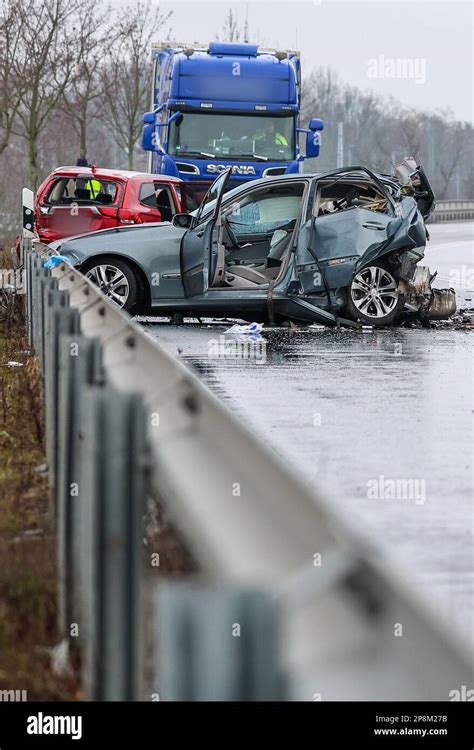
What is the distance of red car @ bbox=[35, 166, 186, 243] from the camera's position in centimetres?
2006

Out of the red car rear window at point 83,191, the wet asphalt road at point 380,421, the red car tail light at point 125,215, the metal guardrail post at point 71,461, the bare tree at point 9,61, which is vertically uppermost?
the bare tree at point 9,61

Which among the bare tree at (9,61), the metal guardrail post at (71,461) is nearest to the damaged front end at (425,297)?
the metal guardrail post at (71,461)

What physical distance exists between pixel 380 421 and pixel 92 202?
11.6m

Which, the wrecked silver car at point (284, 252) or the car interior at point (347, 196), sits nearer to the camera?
the wrecked silver car at point (284, 252)

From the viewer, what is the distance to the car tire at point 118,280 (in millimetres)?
16078

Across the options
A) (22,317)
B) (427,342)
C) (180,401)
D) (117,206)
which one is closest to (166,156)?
(117,206)

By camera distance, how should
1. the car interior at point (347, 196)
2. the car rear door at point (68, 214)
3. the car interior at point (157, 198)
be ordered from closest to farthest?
the car interior at point (347, 196) < the car rear door at point (68, 214) < the car interior at point (157, 198)

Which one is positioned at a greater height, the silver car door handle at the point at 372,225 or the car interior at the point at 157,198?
the car interior at the point at 157,198

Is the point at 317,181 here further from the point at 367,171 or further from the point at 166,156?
the point at 166,156

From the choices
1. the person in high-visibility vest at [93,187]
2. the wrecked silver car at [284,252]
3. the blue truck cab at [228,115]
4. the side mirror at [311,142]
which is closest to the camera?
the wrecked silver car at [284,252]

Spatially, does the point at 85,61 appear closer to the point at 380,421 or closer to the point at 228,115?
the point at 228,115

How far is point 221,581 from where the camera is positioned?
7.38ft

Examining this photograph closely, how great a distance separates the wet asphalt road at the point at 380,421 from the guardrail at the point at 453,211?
5788 cm

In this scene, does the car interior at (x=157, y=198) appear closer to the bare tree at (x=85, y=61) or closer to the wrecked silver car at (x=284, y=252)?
the wrecked silver car at (x=284, y=252)
